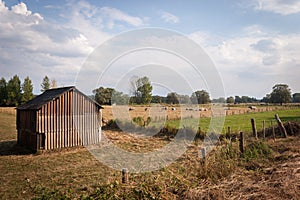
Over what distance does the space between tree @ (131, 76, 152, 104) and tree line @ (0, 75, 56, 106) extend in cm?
4814

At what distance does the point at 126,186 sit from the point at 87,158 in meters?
8.99

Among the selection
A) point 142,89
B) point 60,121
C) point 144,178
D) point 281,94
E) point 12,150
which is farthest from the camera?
point 281,94

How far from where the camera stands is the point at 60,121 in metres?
15.7

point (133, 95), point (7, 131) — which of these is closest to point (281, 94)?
point (133, 95)

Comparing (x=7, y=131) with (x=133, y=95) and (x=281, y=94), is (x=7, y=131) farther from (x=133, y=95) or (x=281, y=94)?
(x=281, y=94)

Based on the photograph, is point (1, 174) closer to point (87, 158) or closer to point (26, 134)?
point (87, 158)

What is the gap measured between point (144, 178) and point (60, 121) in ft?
34.1

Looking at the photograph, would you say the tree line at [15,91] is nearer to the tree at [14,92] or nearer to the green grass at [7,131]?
the tree at [14,92]

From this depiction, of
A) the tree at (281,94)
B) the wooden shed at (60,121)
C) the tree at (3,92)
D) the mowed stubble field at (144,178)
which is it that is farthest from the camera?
the tree at (281,94)

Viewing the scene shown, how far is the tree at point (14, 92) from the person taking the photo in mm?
57281

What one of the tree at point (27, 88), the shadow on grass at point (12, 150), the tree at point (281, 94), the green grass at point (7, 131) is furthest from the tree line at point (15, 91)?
the tree at point (281, 94)

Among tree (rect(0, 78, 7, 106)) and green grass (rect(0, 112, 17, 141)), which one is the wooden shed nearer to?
green grass (rect(0, 112, 17, 141))

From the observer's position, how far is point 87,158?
13.5m

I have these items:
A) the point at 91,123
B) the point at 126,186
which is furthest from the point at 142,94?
the point at 126,186
